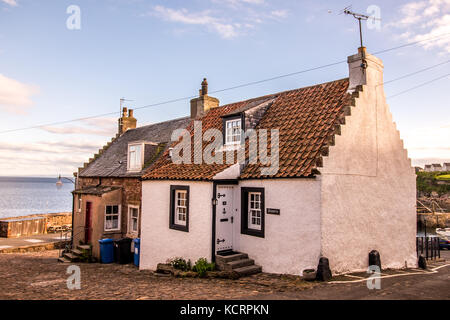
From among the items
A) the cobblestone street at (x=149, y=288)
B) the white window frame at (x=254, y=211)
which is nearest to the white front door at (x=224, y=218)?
the white window frame at (x=254, y=211)

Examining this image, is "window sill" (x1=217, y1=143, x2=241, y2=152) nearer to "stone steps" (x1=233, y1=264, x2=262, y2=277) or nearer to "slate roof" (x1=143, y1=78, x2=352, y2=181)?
"slate roof" (x1=143, y1=78, x2=352, y2=181)

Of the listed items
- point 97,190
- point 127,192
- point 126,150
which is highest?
point 126,150

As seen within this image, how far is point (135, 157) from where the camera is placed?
18.9 m

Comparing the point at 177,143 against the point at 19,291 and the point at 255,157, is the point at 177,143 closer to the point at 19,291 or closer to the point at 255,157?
the point at 255,157

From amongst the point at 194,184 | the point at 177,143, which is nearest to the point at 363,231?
the point at 194,184

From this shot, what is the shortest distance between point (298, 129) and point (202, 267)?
6.26 m

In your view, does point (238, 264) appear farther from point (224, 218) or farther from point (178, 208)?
point (178, 208)

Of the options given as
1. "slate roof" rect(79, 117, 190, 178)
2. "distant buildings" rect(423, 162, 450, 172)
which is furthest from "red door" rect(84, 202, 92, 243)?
"distant buildings" rect(423, 162, 450, 172)

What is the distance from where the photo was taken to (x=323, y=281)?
9.53 meters

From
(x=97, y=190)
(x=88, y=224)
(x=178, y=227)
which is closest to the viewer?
(x=178, y=227)

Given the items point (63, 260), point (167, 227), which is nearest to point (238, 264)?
point (167, 227)

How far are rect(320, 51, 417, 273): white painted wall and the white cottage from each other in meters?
0.04

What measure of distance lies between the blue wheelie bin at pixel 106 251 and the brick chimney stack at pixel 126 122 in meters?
10.6

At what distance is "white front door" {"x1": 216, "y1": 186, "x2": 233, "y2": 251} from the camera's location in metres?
12.0
